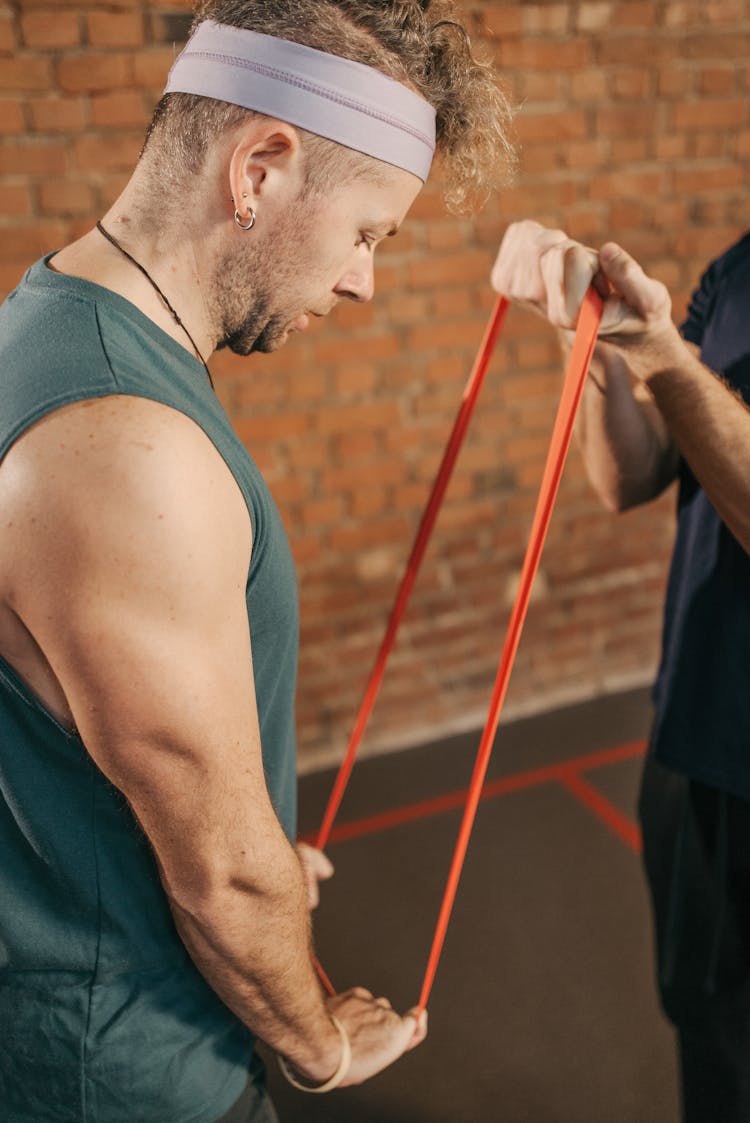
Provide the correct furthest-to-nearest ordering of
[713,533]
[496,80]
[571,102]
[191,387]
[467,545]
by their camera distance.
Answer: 1. [467,545]
2. [571,102]
3. [713,533]
4. [496,80]
5. [191,387]

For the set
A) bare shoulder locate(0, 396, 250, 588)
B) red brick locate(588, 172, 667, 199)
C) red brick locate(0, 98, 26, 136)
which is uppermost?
red brick locate(0, 98, 26, 136)

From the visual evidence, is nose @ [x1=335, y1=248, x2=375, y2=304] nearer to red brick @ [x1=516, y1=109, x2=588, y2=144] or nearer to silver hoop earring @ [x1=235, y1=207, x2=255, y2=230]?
silver hoop earring @ [x1=235, y1=207, x2=255, y2=230]

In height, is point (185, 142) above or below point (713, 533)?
above

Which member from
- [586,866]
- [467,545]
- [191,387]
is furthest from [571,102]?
[191,387]

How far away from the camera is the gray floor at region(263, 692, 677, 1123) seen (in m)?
1.95

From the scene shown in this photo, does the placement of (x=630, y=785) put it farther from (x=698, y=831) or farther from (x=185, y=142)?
(x=185, y=142)

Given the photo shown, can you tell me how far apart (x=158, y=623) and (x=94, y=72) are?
2.01m

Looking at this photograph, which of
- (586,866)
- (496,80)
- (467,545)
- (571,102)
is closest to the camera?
(496,80)

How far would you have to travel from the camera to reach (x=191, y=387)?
91 centimetres

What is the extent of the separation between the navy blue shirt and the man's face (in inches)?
25.8

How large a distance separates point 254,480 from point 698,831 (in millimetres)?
1055

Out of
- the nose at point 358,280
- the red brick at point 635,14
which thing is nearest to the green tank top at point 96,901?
the nose at point 358,280

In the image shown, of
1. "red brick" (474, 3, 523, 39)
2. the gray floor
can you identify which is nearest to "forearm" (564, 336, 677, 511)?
the gray floor

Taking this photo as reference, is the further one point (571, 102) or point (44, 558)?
point (571, 102)
